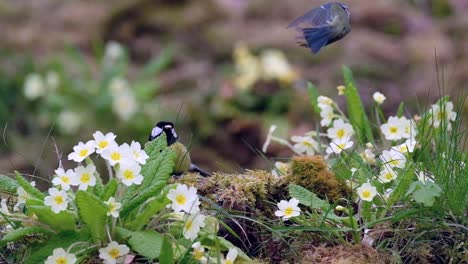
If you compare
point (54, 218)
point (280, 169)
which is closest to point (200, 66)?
point (280, 169)

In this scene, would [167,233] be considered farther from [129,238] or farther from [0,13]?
[0,13]

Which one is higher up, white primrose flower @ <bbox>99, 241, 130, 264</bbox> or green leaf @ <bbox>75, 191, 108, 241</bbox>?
green leaf @ <bbox>75, 191, 108, 241</bbox>

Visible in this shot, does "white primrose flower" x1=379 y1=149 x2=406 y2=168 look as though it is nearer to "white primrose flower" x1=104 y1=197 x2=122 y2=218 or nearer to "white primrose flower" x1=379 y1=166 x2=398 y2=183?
"white primrose flower" x1=379 y1=166 x2=398 y2=183

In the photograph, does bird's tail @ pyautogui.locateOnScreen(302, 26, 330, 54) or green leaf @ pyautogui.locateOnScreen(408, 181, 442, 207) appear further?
bird's tail @ pyautogui.locateOnScreen(302, 26, 330, 54)

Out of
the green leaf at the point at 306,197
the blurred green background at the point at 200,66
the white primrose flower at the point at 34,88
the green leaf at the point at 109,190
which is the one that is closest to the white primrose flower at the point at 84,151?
the green leaf at the point at 109,190

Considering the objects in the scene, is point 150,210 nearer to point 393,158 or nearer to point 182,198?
point 182,198

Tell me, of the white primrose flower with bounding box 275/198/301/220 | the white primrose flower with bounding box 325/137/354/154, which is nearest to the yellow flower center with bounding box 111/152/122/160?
the white primrose flower with bounding box 275/198/301/220

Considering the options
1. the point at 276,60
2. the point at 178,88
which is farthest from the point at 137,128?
the point at 276,60
